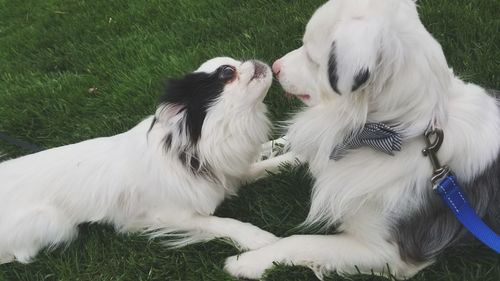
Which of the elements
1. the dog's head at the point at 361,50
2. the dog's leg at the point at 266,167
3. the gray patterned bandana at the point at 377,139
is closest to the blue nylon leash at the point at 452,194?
the gray patterned bandana at the point at 377,139

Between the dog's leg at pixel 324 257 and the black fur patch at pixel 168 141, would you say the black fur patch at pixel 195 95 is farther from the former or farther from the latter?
the dog's leg at pixel 324 257

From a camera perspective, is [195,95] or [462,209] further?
[195,95]

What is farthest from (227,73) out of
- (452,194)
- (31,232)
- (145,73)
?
(145,73)

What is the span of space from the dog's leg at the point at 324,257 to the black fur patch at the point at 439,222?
76 mm

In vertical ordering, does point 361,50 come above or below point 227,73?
above

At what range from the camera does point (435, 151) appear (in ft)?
6.75

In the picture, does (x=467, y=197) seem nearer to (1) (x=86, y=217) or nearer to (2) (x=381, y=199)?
A: (2) (x=381, y=199)

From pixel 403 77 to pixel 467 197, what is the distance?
0.68 metres

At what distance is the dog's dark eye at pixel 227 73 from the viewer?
8.67ft

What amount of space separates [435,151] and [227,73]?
1126 millimetres

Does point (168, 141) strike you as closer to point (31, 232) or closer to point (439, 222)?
point (31, 232)

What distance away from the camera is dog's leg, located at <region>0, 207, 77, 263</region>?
9.39 feet

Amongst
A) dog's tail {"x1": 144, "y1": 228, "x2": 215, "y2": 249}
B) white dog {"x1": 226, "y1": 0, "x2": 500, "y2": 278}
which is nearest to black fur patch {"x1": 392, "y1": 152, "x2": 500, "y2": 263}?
white dog {"x1": 226, "y1": 0, "x2": 500, "y2": 278}

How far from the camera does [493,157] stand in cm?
217
